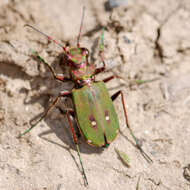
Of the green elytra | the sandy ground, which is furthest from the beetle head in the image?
the green elytra

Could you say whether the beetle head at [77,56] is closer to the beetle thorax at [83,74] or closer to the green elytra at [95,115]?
the beetle thorax at [83,74]

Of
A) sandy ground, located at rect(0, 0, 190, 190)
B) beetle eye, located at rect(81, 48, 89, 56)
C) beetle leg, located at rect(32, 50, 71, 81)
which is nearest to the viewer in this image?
sandy ground, located at rect(0, 0, 190, 190)

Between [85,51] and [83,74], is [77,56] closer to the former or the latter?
[85,51]

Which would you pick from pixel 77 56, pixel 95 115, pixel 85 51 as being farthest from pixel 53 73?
pixel 95 115

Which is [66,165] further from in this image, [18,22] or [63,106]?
[18,22]

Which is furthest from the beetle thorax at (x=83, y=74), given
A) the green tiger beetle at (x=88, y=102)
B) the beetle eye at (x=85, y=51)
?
the beetle eye at (x=85, y=51)

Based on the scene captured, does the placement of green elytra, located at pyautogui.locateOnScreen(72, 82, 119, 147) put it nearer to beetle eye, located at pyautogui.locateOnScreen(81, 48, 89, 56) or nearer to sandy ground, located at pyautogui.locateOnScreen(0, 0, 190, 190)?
sandy ground, located at pyautogui.locateOnScreen(0, 0, 190, 190)
